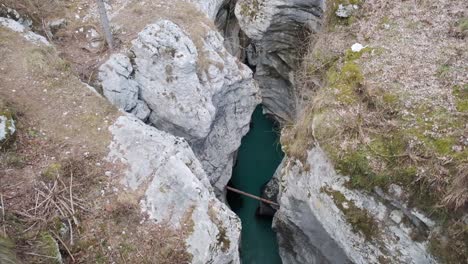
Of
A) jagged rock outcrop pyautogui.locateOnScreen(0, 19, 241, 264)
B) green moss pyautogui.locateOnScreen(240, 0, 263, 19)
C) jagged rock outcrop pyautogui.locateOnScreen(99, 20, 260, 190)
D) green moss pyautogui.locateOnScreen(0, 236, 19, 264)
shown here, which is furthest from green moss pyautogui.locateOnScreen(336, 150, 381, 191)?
green moss pyautogui.locateOnScreen(240, 0, 263, 19)

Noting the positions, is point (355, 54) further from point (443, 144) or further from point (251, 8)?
point (251, 8)

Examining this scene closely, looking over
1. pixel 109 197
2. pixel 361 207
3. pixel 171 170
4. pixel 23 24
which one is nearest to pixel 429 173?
pixel 361 207

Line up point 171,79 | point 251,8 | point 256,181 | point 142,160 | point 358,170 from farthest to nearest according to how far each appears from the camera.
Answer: point 256,181 → point 251,8 → point 171,79 → point 358,170 → point 142,160

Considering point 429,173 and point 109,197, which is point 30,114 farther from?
point 429,173

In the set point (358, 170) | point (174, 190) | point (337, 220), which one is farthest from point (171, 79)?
point (337, 220)

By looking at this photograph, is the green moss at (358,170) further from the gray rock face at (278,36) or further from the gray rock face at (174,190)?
the gray rock face at (278,36)

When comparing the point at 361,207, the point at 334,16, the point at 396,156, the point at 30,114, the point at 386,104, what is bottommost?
the point at 30,114

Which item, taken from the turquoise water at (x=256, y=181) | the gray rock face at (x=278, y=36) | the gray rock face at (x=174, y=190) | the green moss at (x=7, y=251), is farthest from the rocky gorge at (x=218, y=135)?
the turquoise water at (x=256, y=181)
